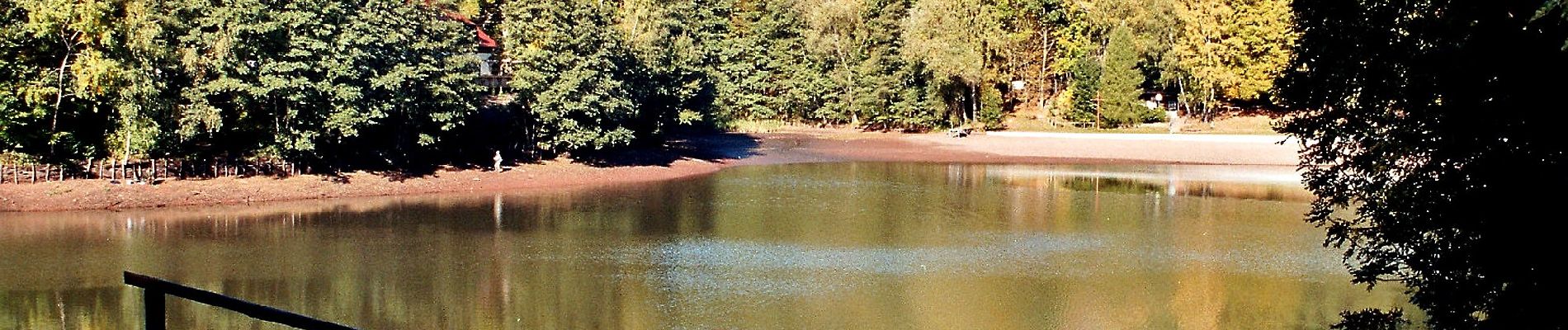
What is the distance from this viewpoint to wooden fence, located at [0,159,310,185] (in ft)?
139

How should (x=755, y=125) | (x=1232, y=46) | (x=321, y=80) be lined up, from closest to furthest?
(x=321, y=80) → (x=1232, y=46) → (x=755, y=125)

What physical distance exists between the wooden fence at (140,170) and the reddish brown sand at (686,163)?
1.73 feet

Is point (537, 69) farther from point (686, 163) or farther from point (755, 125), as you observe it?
point (755, 125)

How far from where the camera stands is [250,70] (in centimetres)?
4622

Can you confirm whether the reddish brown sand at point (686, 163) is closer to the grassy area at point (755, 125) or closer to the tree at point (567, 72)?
the grassy area at point (755, 125)

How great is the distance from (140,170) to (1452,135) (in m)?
42.6

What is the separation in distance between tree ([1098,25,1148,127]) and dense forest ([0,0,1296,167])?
0.15 meters

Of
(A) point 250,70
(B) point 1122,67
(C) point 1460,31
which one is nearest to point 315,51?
(A) point 250,70

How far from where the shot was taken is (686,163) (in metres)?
61.0

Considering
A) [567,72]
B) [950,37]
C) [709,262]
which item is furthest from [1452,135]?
[950,37]

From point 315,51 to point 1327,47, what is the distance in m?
38.6

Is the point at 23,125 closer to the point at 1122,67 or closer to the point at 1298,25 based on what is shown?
the point at 1298,25

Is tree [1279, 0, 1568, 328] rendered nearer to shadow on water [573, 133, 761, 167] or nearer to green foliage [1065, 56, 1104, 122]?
shadow on water [573, 133, 761, 167]

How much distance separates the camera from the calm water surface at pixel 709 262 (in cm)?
2536
